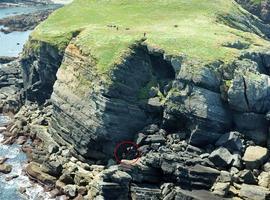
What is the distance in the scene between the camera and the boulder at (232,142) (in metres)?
58.7

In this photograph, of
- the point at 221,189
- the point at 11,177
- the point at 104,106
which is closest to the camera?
the point at 221,189

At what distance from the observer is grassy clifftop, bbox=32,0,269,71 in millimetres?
67331

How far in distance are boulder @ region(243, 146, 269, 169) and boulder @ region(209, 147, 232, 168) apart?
1724 millimetres

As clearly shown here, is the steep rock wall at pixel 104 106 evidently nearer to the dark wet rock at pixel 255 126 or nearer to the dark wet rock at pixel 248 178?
the dark wet rock at pixel 255 126

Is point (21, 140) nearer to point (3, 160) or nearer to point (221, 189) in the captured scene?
point (3, 160)

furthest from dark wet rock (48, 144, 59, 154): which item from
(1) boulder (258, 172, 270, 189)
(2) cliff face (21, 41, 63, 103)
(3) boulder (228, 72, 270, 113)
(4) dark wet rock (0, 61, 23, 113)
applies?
(1) boulder (258, 172, 270, 189)

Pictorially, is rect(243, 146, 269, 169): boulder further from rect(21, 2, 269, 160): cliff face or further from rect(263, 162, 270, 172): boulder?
rect(21, 2, 269, 160): cliff face

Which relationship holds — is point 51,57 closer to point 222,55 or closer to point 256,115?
point 222,55

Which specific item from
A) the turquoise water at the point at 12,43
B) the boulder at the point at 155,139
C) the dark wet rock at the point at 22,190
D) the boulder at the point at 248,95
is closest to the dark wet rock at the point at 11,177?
the dark wet rock at the point at 22,190

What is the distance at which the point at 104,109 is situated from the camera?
64812 millimetres

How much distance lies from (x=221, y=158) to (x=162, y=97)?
12.0 m

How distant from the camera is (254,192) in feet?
174

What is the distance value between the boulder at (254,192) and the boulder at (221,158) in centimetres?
402

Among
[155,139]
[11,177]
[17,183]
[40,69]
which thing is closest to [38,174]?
[17,183]
